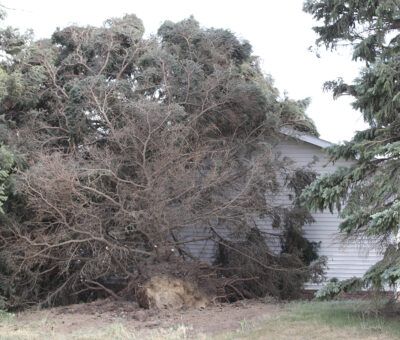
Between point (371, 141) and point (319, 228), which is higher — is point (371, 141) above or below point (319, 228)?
above

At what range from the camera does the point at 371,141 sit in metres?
7.33

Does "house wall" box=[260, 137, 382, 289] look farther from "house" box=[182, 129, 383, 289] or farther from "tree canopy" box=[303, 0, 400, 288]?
"tree canopy" box=[303, 0, 400, 288]

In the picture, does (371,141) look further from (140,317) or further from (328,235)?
(328,235)

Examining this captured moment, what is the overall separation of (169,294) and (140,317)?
129 centimetres

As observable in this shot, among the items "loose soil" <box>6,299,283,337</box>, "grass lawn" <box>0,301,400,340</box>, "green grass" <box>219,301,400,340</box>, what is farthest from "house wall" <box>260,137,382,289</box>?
"grass lawn" <box>0,301,400,340</box>

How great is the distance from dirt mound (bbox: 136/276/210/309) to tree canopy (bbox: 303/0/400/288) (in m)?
4.23

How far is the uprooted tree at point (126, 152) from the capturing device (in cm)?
1010

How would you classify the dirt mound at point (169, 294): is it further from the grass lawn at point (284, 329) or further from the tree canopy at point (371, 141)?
the tree canopy at point (371, 141)

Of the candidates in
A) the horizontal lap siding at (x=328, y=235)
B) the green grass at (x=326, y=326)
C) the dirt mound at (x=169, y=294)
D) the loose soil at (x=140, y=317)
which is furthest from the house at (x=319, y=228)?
the green grass at (x=326, y=326)

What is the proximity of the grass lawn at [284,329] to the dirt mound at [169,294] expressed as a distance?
161 centimetres

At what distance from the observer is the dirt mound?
1037 cm

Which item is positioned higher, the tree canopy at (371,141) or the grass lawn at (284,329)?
the tree canopy at (371,141)

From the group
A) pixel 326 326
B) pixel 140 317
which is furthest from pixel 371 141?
pixel 140 317

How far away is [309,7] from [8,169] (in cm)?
706
